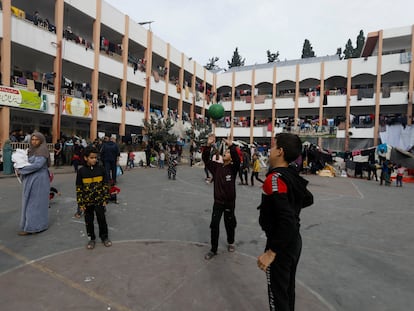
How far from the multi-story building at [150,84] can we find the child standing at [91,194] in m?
13.5

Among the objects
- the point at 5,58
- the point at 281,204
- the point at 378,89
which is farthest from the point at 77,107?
the point at 378,89

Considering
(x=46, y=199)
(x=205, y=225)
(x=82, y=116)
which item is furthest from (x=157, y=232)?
(x=82, y=116)

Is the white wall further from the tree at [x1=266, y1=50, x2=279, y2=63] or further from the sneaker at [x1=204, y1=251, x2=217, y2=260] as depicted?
the tree at [x1=266, y1=50, x2=279, y2=63]

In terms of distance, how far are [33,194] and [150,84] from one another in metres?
21.7

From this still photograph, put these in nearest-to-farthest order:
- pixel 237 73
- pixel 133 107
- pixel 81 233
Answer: pixel 81 233, pixel 133 107, pixel 237 73

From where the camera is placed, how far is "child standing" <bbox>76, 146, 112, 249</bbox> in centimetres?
396

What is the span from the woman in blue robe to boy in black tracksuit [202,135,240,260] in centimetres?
305

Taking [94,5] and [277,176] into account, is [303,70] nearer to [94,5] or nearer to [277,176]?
[94,5]

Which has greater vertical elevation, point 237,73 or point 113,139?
point 237,73

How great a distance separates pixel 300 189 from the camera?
1.91 meters

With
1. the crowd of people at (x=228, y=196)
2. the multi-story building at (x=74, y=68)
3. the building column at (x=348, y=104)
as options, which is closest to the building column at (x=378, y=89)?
the building column at (x=348, y=104)

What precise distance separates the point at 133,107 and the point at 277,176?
77.4 ft

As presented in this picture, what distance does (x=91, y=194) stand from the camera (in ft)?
13.0

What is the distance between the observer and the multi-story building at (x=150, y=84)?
623 inches
